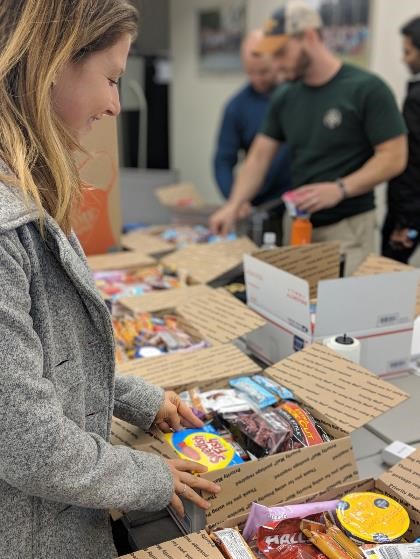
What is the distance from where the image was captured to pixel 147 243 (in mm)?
2424

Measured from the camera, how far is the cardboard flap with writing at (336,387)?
3.54ft

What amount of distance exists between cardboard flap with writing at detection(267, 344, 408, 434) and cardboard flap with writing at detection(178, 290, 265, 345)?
202 millimetres

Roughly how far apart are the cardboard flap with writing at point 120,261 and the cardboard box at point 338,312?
667mm

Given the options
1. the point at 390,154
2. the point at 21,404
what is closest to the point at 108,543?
the point at 21,404

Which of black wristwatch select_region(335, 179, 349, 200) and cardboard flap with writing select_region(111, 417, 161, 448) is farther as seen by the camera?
black wristwatch select_region(335, 179, 349, 200)

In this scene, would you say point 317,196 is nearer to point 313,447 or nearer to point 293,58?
point 293,58

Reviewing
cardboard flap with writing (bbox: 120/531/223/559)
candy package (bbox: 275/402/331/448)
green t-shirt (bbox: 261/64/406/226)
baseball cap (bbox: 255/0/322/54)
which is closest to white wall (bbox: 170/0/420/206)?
baseball cap (bbox: 255/0/322/54)

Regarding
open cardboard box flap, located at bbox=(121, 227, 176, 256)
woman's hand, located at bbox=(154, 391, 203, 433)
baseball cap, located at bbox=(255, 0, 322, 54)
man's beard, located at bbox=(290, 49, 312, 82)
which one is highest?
baseball cap, located at bbox=(255, 0, 322, 54)

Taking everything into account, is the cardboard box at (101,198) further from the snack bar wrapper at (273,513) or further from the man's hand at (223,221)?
the snack bar wrapper at (273,513)

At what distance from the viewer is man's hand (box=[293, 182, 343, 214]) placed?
204cm

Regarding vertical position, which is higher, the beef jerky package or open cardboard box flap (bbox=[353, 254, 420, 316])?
open cardboard box flap (bbox=[353, 254, 420, 316])

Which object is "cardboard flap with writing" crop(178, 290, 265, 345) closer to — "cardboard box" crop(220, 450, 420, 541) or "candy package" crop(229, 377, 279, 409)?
"candy package" crop(229, 377, 279, 409)

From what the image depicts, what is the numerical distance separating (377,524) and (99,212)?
153 centimetres

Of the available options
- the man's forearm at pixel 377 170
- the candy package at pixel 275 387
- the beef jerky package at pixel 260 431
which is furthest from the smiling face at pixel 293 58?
the beef jerky package at pixel 260 431
